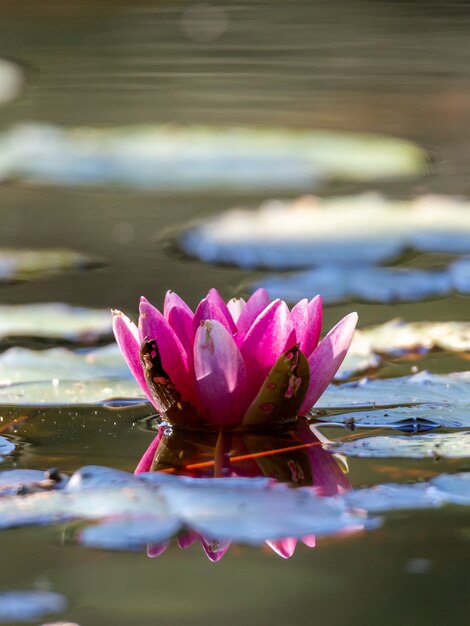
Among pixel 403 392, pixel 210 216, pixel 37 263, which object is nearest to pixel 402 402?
pixel 403 392

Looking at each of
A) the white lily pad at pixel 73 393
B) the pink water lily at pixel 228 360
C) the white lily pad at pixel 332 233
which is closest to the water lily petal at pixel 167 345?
the pink water lily at pixel 228 360

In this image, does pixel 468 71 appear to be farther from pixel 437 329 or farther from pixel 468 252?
pixel 437 329

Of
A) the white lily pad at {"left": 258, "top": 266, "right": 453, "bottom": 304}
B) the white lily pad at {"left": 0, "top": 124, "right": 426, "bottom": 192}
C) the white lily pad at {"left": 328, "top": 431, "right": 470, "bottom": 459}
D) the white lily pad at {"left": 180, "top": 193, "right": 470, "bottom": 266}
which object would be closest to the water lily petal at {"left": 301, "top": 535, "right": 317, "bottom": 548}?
the white lily pad at {"left": 328, "top": 431, "right": 470, "bottom": 459}

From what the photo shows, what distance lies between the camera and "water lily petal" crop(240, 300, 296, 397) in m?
1.14

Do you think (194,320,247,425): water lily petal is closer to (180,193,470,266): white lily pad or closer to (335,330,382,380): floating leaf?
(335,330,382,380): floating leaf

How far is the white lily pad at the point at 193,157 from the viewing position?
2.68 m

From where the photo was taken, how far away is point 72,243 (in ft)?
8.46

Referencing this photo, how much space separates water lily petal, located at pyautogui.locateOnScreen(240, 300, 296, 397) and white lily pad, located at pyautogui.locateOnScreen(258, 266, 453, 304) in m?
0.76

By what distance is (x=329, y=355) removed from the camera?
1.19 meters

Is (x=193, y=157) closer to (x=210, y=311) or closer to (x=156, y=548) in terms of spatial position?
(x=210, y=311)

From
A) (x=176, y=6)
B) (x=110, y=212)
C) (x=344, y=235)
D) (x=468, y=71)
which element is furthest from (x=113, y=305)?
(x=176, y=6)

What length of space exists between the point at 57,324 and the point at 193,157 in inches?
42.6

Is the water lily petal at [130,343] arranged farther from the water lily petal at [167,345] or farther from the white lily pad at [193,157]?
the white lily pad at [193,157]

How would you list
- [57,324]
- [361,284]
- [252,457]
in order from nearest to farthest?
[252,457] → [57,324] → [361,284]
